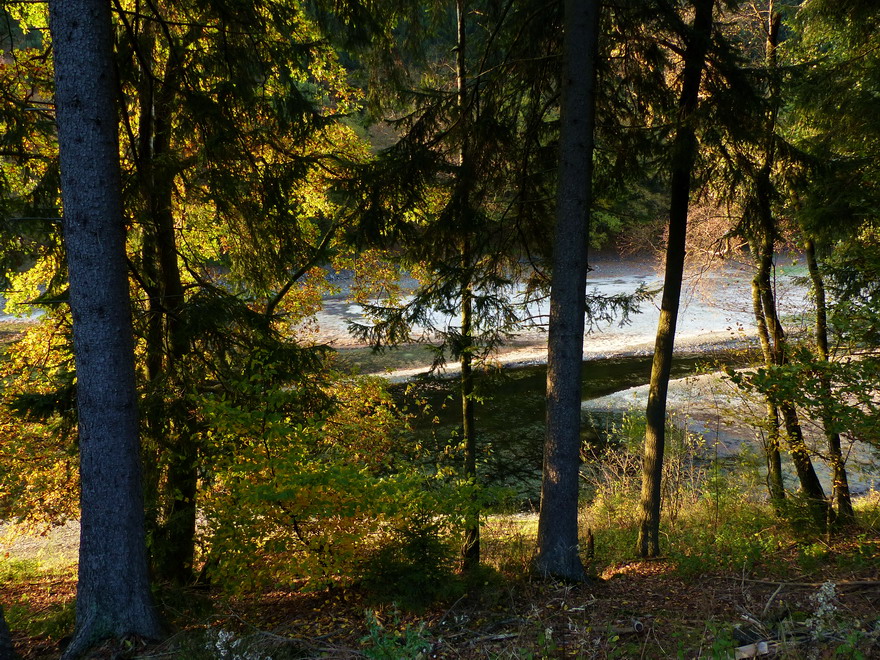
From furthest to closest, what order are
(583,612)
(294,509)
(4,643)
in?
1. (294,509)
2. (583,612)
3. (4,643)

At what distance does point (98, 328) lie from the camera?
3848 mm

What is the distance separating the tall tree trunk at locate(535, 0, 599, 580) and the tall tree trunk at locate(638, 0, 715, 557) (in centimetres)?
124

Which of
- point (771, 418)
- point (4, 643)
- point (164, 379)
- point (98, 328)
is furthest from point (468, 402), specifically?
point (4, 643)

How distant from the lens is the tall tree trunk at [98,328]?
3738mm

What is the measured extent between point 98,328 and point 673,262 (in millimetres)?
5921

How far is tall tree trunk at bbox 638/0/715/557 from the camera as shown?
600cm

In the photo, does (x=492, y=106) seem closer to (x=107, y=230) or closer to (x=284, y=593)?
(x=107, y=230)

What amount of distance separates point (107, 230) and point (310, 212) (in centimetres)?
533

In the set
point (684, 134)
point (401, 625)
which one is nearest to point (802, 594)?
point (401, 625)

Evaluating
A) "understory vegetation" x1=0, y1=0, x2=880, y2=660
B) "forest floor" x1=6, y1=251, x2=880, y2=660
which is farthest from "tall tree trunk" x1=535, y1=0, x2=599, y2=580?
"forest floor" x1=6, y1=251, x2=880, y2=660

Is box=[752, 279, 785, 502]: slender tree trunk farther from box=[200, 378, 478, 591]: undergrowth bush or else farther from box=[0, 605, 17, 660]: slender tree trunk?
box=[0, 605, 17, 660]: slender tree trunk

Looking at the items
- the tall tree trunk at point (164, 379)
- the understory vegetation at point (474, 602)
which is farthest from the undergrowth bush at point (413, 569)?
the tall tree trunk at point (164, 379)

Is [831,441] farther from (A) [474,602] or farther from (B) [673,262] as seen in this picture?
(A) [474,602]

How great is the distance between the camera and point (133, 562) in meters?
3.92
